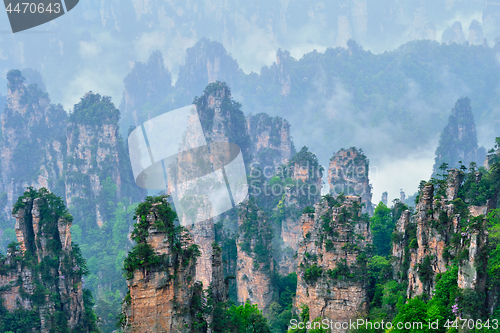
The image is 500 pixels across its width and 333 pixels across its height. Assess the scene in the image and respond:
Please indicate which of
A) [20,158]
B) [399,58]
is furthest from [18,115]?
[399,58]

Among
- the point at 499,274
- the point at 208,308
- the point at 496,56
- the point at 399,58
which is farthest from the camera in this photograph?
the point at 399,58

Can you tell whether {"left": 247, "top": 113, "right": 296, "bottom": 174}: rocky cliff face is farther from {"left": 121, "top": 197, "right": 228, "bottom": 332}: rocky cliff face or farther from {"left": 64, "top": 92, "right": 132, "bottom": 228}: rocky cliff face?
{"left": 121, "top": 197, "right": 228, "bottom": 332}: rocky cliff face

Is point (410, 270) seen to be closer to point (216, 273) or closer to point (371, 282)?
point (371, 282)

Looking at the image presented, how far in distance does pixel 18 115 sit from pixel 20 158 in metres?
8.16

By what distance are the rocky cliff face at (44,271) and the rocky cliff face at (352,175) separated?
38.5 metres

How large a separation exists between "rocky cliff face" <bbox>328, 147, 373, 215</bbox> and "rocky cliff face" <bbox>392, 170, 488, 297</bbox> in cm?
A: 3253

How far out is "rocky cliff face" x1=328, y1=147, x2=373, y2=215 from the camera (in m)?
63.2

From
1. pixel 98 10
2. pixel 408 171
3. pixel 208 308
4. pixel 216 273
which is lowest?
pixel 208 308

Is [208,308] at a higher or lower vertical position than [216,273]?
lower

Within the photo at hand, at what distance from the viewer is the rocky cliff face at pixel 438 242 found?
881 inches

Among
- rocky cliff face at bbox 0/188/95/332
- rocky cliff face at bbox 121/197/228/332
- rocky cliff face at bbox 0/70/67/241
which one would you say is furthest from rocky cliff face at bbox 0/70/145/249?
rocky cliff face at bbox 121/197/228/332

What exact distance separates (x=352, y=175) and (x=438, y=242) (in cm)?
3771

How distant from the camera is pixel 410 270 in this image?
27688 millimetres

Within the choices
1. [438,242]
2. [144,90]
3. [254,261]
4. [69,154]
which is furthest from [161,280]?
[144,90]
